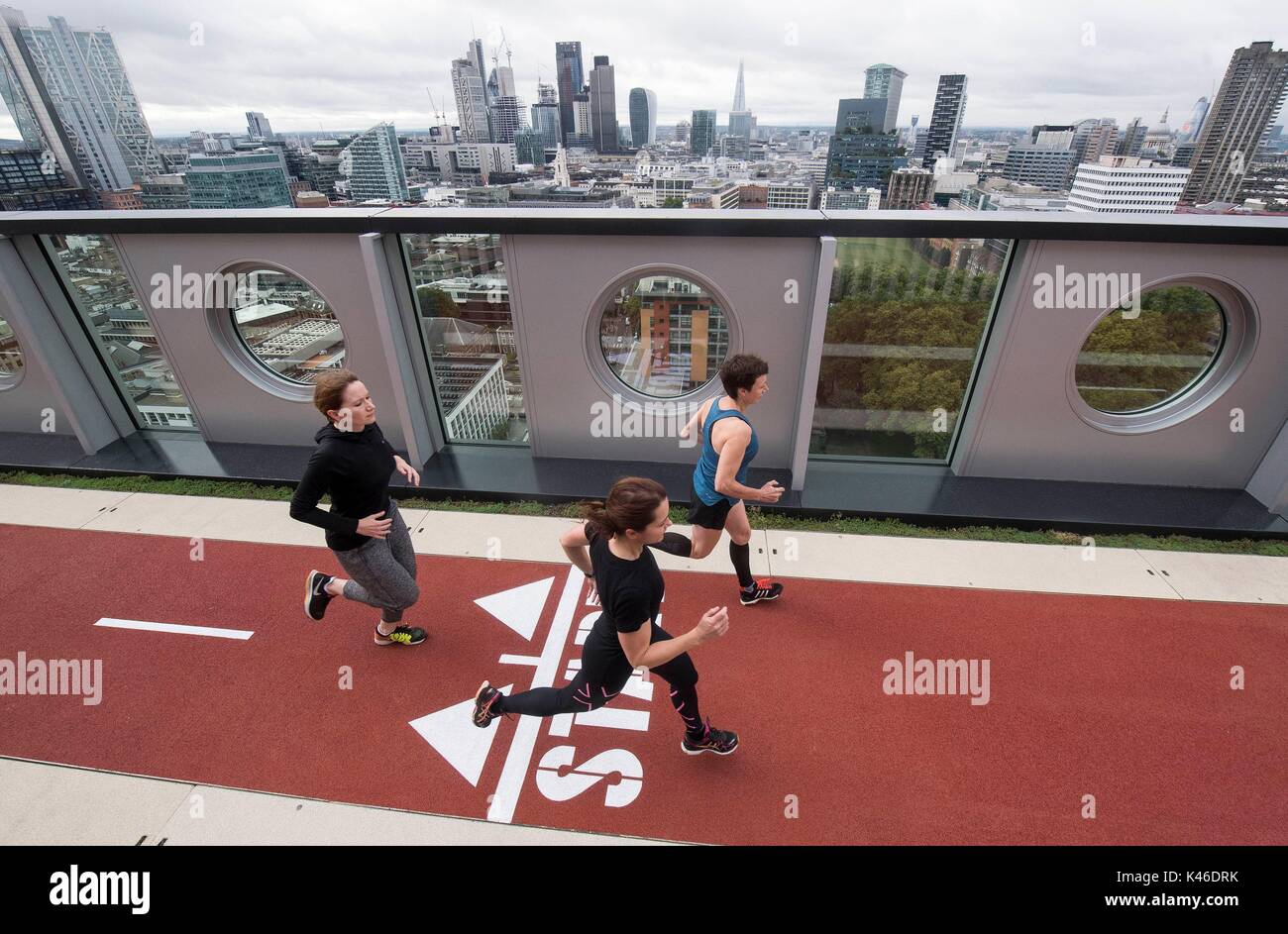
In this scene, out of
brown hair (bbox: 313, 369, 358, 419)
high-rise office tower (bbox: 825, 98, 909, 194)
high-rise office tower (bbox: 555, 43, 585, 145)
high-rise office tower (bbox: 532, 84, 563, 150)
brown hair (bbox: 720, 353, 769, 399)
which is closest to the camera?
brown hair (bbox: 313, 369, 358, 419)

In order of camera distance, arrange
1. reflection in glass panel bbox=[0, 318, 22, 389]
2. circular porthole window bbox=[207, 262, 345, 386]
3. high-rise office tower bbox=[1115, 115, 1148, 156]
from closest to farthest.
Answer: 1. circular porthole window bbox=[207, 262, 345, 386]
2. reflection in glass panel bbox=[0, 318, 22, 389]
3. high-rise office tower bbox=[1115, 115, 1148, 156]

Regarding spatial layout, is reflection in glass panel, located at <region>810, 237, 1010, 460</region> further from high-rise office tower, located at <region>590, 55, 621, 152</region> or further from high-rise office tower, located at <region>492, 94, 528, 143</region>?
high-rise office tower, located at <region>492, 94, 528, 143</region>

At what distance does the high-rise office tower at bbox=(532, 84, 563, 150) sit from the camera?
14938 cm

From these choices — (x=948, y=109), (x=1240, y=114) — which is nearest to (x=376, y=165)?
(x=948, y=109)

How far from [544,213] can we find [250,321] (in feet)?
11.0

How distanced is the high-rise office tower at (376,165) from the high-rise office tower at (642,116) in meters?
84.8

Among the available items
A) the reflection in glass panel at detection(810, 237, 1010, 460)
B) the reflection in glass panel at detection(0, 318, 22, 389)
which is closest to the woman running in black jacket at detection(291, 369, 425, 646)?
the reflection in glass panel at detection(810, 237, 1010, 460)

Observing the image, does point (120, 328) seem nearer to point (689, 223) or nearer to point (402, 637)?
point (402, 637)

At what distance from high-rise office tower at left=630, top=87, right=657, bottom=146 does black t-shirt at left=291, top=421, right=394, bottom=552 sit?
616 ft

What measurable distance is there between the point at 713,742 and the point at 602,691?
0.75 meters

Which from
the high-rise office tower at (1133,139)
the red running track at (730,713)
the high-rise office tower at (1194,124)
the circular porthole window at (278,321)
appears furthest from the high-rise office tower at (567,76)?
the red running track at (730,713)

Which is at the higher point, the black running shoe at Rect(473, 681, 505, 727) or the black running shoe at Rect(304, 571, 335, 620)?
the black running shoe at Rect(304, 571, 335, 620)
